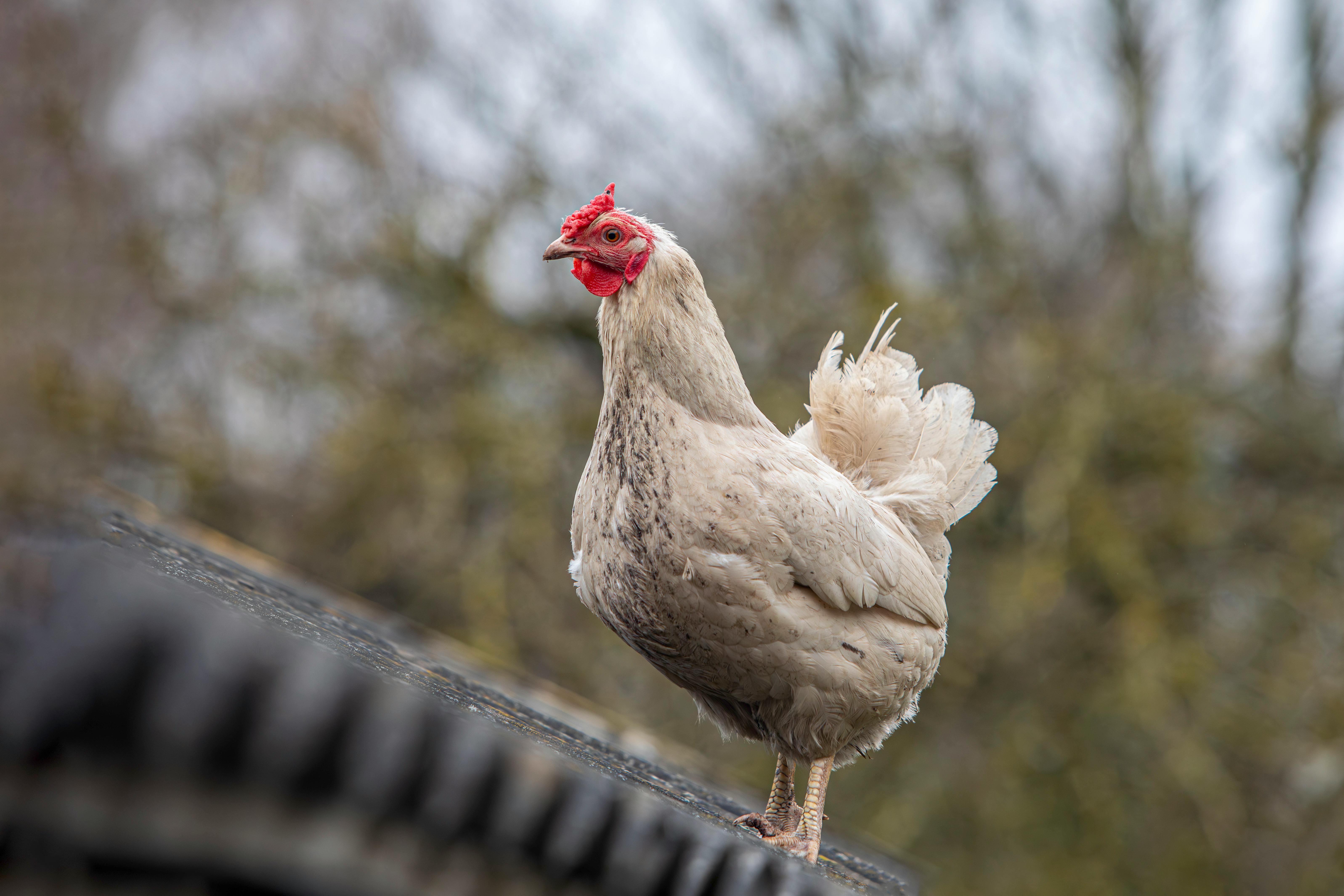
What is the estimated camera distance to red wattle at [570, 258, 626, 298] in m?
2.70

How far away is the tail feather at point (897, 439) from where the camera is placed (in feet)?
11.0

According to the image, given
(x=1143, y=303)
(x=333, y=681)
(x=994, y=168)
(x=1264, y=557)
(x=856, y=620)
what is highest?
(x=994, y=168)

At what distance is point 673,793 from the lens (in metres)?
2.72

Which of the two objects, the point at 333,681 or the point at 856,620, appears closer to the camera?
the point at 333,681

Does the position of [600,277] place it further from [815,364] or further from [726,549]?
[815,364]

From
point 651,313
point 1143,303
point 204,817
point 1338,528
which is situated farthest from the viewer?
point 1143,303

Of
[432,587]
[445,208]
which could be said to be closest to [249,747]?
[432,587]

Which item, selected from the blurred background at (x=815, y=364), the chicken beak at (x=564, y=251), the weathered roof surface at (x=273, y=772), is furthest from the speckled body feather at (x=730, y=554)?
the blurred background at (x=815, y=364)

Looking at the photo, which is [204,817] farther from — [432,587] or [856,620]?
[432,587]

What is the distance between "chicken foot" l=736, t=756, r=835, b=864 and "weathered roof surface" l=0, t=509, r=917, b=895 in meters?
1.21

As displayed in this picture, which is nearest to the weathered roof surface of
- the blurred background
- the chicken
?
the chicken

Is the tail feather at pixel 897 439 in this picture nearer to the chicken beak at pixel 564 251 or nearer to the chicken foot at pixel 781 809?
the chicken foot at pixel 781 809

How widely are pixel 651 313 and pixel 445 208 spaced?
5237 mm

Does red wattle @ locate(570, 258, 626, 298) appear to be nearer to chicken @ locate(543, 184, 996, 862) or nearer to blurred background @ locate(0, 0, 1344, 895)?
chicken @ locate(543, 184, 996, 862)
